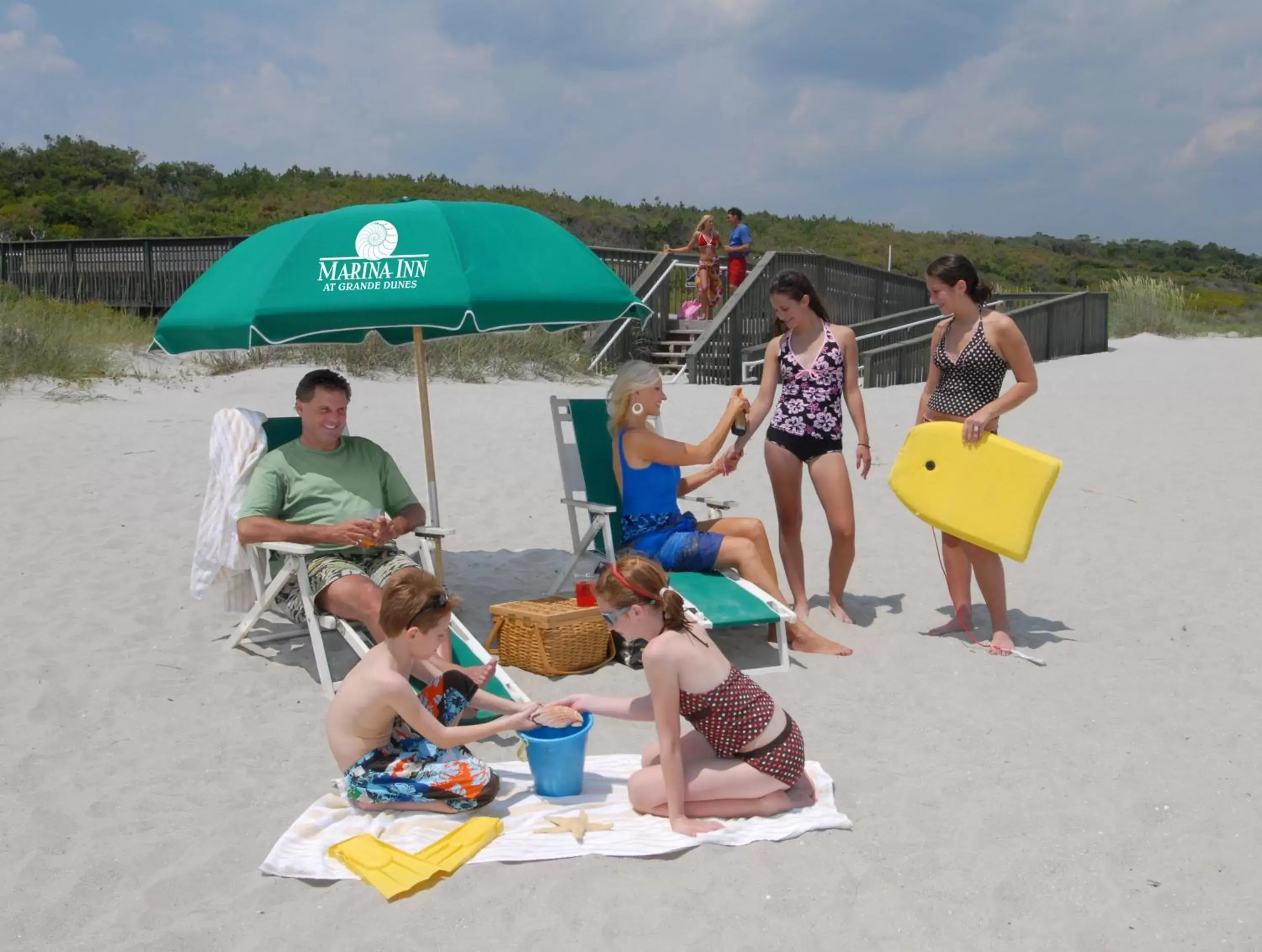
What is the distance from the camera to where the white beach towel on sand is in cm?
326

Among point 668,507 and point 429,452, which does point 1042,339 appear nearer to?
point 668,507

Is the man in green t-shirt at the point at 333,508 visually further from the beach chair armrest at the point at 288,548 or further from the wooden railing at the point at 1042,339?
the wooden railing at the point at 1042,339

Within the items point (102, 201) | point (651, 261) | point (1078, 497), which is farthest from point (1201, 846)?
point (102, 201)

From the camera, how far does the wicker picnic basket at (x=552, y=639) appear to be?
4848 mm

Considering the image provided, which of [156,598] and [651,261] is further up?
[651,261]

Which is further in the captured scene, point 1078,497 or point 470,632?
point 1078,497

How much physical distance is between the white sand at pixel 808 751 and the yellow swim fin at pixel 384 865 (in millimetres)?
46

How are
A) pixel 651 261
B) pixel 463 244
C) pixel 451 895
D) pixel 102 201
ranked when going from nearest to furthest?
1. pixel 451 895
2. pixel 463 244
3. pixel 651 261
4. pixel 102 201

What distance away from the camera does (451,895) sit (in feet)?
10.1

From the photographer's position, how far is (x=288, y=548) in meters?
4.51

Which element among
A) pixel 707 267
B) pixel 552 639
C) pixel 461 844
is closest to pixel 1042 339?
pixel 707 267

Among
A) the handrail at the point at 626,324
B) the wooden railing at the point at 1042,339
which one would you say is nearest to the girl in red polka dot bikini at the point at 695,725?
the handrail at the point at 626,324

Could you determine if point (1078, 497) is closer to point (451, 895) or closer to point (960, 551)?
point (960, 551)

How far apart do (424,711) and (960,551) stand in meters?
2.77
